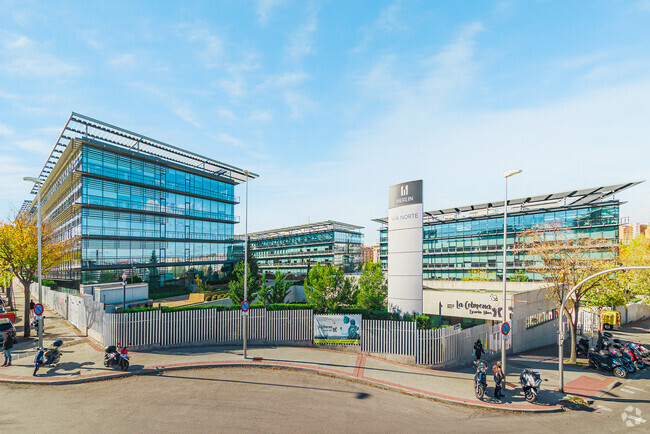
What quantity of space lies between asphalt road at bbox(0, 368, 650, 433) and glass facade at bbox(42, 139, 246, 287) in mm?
28994

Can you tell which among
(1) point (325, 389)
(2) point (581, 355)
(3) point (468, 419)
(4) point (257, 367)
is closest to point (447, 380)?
(3) point (468, 419)

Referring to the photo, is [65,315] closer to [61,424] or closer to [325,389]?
[61,424]

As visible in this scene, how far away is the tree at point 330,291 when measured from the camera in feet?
77.3

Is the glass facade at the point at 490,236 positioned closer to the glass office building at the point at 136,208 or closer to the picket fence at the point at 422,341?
the picket fence at the point at 422,341

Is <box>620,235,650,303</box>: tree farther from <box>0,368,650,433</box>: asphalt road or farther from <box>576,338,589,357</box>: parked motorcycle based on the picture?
<box>0,368,650,433</box>: asphalt road

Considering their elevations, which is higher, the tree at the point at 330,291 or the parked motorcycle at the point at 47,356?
the tree at the point at 330,291

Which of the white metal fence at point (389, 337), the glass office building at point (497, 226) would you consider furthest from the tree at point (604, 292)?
the glass office building at point (497, 226)

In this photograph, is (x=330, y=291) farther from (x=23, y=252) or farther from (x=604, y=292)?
(x=23, y=252)

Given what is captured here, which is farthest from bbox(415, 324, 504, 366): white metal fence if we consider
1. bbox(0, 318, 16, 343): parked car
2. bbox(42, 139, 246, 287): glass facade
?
bbox(42, 139, 246, 287): glass facade

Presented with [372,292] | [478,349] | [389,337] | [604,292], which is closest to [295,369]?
[389,337]

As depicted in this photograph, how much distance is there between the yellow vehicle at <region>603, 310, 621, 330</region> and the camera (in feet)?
104

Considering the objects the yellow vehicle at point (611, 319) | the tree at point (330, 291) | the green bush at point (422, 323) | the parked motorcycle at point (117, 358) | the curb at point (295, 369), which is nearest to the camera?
the curb at point (295, 369)

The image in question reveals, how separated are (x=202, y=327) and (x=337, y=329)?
819 cm

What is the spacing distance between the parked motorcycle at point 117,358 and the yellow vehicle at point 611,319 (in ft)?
135
